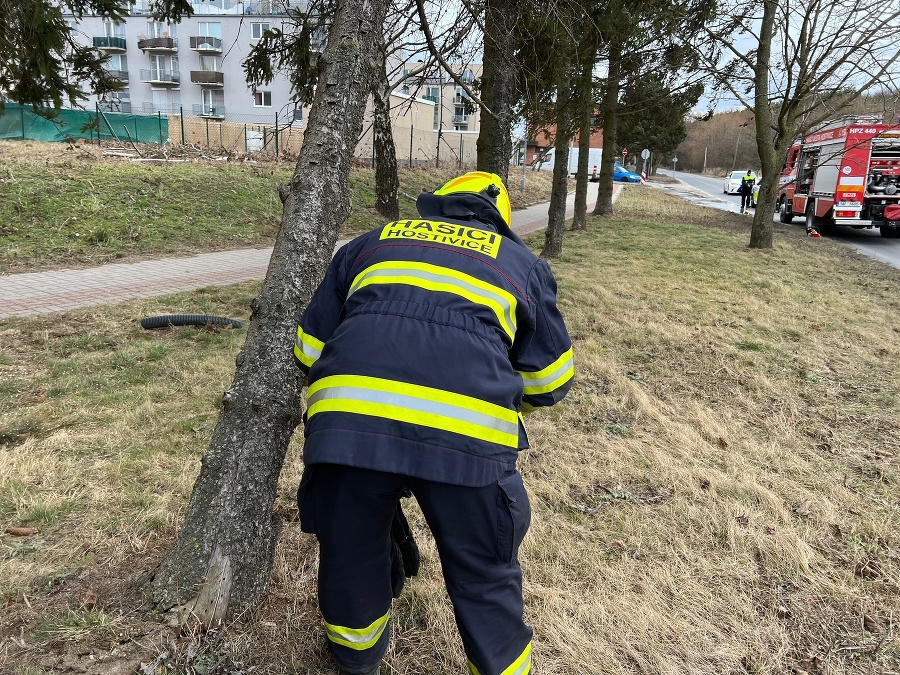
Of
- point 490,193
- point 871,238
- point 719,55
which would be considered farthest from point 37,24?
point 871,238

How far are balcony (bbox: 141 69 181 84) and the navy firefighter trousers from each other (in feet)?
189

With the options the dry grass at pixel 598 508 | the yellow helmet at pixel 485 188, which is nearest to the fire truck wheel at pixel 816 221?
the dry grass at pixel 598 508

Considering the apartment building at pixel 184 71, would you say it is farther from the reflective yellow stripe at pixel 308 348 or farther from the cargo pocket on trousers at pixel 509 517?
the cargo pocket on trousers at pixel 509 517

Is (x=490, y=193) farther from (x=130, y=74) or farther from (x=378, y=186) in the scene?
(x=130, y=74)

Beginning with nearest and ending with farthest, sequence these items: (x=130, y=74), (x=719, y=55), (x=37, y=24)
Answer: (x=37, y=24) → (x=719, y=55) → (x=130, y=74)

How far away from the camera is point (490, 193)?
2064 mm

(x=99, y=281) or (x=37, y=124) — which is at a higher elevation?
(x=37, y=124)

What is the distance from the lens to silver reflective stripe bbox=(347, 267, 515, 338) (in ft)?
5.63

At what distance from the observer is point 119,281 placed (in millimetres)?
7875

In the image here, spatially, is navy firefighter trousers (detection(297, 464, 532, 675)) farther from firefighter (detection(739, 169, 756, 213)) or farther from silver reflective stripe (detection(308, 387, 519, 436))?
firefighter (detection(739, 169, 756, 213))

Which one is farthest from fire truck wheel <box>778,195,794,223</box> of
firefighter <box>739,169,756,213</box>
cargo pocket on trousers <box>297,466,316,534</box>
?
cargo pocket on trousers <box>297,466,316,534</box>

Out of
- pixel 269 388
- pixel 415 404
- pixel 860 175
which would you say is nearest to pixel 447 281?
pixel 415 404

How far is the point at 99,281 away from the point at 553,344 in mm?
7564

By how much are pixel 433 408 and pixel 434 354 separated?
138 mm
